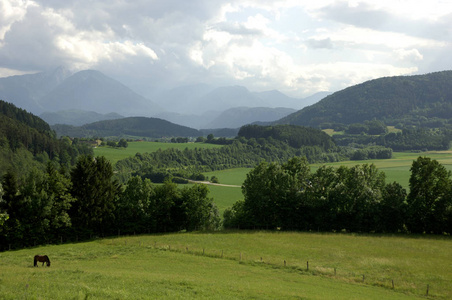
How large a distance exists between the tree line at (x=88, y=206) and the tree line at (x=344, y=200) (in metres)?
10.3

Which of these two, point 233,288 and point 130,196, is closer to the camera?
point 233,288

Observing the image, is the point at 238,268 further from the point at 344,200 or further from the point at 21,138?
the point at 21,138

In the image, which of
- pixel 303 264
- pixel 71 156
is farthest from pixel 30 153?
pixel 303 264

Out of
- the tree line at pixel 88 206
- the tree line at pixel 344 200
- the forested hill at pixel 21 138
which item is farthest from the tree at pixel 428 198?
the forested hill at pixel 21 138

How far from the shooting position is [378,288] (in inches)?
1139

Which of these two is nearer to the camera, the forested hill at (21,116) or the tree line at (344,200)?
the tree line at (344,200)

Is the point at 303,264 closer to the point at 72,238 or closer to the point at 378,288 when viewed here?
the point at 378,288

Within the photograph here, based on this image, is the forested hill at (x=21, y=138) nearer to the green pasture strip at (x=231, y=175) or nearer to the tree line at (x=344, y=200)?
the green pasture strip at (x=231, y=175)

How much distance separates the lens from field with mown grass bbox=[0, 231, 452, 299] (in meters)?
21.3

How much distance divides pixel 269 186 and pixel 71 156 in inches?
5176

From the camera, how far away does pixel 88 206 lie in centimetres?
5366

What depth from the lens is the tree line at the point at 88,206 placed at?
4725 centimetres

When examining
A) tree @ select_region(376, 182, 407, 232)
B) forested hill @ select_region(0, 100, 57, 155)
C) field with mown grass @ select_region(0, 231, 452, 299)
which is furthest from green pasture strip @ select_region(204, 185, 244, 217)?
forested hill @ select_region(0, 100, 57, 155)

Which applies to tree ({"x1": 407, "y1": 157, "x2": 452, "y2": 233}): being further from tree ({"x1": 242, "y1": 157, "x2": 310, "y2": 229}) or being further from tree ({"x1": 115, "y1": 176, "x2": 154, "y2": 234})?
tree ({"x1": 115, "y1": 176, "x2": 154, "y2": 234})
